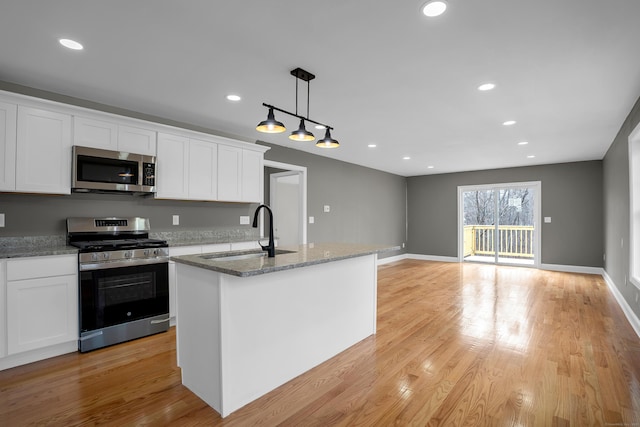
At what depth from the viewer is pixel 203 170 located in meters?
4.02

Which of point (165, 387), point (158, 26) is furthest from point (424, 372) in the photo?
point (158, 26)

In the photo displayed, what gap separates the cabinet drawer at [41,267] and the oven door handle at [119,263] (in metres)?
0.09

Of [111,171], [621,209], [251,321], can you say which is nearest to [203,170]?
[111,171]

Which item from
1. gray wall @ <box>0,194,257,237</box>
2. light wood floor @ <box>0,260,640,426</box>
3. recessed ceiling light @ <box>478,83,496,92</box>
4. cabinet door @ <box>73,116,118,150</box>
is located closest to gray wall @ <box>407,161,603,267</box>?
light wood floor @ <box>0,260,640,426</box>

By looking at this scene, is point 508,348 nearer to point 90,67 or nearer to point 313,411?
point 313,411

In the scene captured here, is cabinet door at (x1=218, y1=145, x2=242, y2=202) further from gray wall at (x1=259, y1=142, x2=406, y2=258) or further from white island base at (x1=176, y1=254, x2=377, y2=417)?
white island base at (x1=176, y1=254, x2=377, y2=417)

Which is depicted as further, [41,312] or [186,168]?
[186,168]

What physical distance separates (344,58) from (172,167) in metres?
2.38

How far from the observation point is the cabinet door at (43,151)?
9.20 feet

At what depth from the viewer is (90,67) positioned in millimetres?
2611

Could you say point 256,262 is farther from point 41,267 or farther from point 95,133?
point 95,133

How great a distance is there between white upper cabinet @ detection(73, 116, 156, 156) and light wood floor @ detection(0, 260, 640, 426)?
1948 mm

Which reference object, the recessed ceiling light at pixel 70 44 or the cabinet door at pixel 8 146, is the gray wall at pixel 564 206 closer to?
the recessed ceiling light at pixel 70 44

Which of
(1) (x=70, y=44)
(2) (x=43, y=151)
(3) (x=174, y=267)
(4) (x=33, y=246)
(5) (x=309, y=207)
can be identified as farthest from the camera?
(5) (x=309, y=207)
